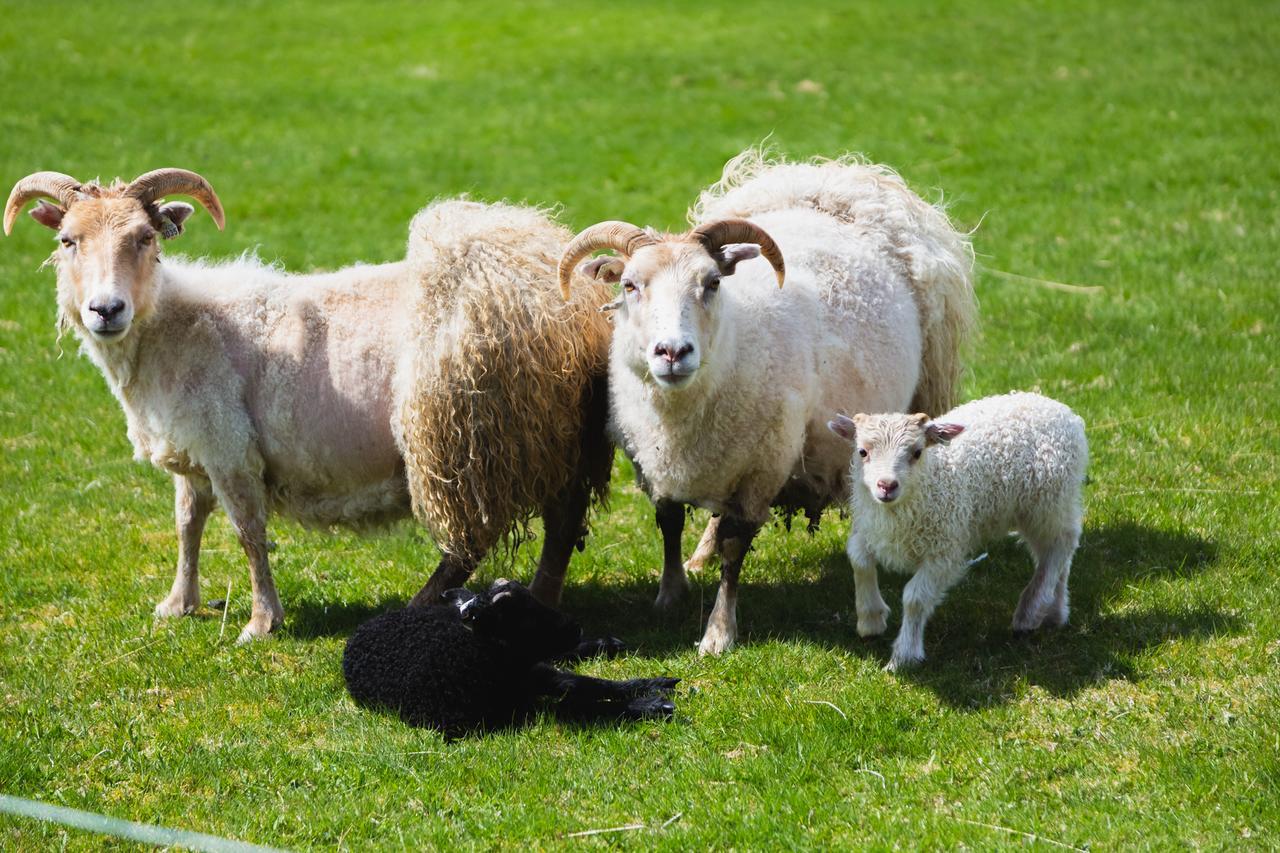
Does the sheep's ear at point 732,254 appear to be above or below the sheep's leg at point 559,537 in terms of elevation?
above

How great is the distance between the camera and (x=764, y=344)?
671cm

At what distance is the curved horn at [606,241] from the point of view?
6.47m

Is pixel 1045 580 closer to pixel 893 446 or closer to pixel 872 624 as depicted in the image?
pixel 872 624

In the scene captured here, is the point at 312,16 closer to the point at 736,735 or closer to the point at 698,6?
the point at 698,6

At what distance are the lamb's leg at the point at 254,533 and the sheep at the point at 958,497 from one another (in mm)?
3023

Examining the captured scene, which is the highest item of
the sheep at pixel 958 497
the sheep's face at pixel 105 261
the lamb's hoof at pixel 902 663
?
the sheep's face at pixel 105 261

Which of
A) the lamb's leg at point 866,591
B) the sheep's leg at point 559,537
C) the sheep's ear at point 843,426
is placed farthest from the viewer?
the sheep's leg at point 559,537

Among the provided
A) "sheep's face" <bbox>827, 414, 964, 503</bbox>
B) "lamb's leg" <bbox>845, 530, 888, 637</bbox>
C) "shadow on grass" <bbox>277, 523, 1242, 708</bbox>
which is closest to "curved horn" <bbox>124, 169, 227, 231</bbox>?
"shadow on grass" <bbox>277, 523, 1242, 708</bbox>

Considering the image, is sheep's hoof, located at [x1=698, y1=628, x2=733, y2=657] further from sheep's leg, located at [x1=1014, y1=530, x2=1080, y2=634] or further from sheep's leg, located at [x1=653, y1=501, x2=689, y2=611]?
sheep's leg, located at [x1=1014, y1=530, x2=1080, y2=634]

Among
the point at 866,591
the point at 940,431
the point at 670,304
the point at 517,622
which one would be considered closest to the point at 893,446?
the point at 940,431

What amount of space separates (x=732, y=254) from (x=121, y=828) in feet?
11.7

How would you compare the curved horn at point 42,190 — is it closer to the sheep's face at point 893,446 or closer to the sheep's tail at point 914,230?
the sheep's tail at point 914,230

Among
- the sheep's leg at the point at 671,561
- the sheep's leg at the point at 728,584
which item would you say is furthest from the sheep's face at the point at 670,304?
the sheep's leg at the point at 671,561

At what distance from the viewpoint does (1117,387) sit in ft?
31.1
